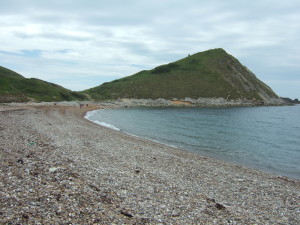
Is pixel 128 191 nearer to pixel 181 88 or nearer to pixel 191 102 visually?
Answer: pixel 191 102

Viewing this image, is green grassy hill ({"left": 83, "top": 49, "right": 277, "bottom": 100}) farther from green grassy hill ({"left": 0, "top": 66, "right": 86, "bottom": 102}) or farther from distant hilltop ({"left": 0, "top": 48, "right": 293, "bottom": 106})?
green grassy hill ({"left": 0, "top": 66, "right": 86, "bottom": 102})

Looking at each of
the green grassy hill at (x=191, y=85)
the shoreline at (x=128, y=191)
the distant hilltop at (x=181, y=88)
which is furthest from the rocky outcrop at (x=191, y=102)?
the shoreline at (x=128, y=191)

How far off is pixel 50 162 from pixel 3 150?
186 inches

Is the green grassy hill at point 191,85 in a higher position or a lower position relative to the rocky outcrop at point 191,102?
higher

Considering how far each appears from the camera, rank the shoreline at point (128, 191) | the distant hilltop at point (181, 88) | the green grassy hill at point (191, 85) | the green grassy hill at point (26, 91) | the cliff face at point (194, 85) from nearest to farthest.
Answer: the shoreline at point (128, 191) → the green grassy hill at point (26, 91) → the distant hilltop at point (181, 88) → the cliff face at point (194, 85) → the green grassy hill at point (191, 85)

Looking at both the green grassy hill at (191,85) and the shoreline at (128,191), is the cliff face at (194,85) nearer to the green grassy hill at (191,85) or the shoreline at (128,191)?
the green grassy hill at (191,85)

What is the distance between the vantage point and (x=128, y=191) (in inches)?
512

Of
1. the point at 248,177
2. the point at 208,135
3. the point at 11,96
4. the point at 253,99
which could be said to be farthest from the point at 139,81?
the point at 248,177

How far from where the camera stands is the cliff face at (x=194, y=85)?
15762 cm

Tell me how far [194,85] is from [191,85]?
6.42ft

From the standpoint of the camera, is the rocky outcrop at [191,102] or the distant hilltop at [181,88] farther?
the rocky outcrop at [191,102]

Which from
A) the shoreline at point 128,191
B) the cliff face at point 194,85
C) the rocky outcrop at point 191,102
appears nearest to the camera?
the shoreline at point 128,191

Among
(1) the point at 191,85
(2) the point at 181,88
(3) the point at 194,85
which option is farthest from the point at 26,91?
(3) the point at 194,85

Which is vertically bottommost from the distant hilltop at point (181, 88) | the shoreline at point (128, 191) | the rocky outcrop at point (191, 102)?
the shoreline at point (128, 191)
